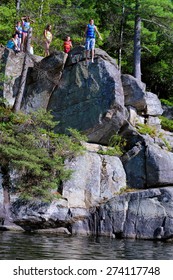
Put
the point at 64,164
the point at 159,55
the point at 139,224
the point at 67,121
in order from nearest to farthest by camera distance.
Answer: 1. the point at 139,224
2. the point at 64,164
3. the point at 67,121
4. the point at 159,55

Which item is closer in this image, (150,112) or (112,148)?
(112,148)

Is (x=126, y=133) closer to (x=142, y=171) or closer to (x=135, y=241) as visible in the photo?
(x=142, y=171)

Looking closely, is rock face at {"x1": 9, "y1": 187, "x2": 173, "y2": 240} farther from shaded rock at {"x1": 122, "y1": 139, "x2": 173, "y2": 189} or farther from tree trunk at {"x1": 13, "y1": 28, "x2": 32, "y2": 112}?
tree trunk at {"x1": 13, "y1": 28, "x2": 32, "y2": 112}

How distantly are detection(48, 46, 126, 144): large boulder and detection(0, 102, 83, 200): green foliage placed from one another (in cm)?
154

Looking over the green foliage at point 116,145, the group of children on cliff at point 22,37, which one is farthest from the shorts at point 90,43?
the green foliage at point 116,145

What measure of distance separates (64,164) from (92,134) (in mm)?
2806

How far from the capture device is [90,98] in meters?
17.6

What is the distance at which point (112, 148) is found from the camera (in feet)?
56.4

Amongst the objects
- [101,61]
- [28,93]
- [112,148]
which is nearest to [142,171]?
[112,148]

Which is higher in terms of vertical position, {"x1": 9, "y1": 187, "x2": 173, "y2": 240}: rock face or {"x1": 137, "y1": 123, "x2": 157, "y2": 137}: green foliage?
{"x1": 137, "y1": 123, "x2": 157, "y2": 137}: green foliage

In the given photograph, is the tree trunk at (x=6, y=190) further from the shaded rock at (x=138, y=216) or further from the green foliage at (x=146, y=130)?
the green foliage at (x=146, y=130)

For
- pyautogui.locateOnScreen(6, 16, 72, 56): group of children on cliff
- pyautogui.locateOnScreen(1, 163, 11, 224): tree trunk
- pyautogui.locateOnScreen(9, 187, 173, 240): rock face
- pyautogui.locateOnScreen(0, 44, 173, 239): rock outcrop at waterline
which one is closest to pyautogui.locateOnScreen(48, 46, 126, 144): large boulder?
pyautogui.locateOnScreen(0, 44, 173, 239): rock outcrop at waterline

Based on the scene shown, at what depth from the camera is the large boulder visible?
56.4ft

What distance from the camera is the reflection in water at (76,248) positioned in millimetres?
9156
